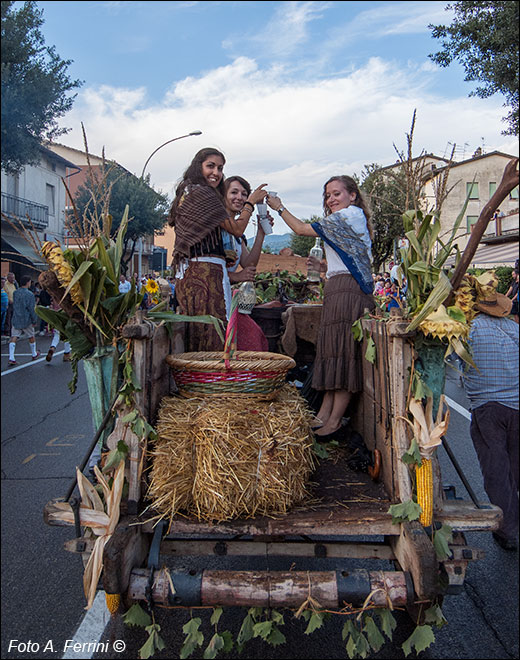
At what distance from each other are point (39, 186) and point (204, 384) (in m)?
32.3

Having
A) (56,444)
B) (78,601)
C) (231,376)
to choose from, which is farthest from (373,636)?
(56,444)

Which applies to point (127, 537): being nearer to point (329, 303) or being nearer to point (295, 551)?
point (295, 551)

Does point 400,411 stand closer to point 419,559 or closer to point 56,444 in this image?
point 419,559

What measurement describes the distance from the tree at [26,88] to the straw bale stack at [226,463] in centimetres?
1411

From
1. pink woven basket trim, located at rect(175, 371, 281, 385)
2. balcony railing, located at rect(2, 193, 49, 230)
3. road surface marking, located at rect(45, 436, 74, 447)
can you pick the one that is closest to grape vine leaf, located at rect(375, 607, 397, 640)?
pink woven basket trim, located at rect(175, 371, 281, 385)

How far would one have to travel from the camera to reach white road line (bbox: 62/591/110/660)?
253 centimetres

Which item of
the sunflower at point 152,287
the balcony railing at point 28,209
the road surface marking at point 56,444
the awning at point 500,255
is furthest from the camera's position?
the balcony railing at point 28,209

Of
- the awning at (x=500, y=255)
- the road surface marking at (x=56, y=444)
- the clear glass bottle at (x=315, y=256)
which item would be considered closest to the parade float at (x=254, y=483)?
the clear glass bottle at (x=315, y=256)

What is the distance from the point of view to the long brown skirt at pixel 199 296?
341 cm

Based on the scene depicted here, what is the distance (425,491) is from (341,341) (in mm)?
1332

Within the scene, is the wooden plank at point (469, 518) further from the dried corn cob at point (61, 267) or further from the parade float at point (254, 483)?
the dried corn cob at point (61, 267)

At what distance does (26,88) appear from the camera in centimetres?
1483

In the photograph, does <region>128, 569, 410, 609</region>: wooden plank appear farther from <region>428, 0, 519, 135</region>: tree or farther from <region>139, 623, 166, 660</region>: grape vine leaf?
<region>428, 0, 519, 135</region>: tree

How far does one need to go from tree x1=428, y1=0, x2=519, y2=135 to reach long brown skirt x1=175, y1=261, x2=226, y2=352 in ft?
39.6
